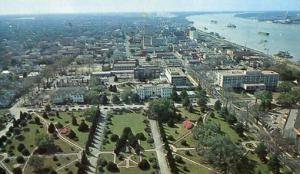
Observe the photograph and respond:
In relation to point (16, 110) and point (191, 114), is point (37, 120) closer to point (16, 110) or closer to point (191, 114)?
point (16, 110)

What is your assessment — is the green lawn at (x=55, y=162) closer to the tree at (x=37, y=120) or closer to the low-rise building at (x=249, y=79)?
the tree at (x=37, y=120)

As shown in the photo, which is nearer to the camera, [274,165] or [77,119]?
[274,165]

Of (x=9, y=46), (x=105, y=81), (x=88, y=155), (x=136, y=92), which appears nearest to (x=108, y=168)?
(x=88, y=155)

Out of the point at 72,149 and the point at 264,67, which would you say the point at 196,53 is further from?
the point at 72,149

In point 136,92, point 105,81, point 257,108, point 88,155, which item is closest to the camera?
point 88,155

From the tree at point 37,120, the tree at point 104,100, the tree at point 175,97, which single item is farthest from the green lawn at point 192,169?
the tree at point 104,100

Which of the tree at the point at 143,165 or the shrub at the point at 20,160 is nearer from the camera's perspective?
the tree at the point at 143,165

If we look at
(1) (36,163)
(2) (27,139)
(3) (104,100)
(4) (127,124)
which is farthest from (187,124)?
(1) (36,163)
